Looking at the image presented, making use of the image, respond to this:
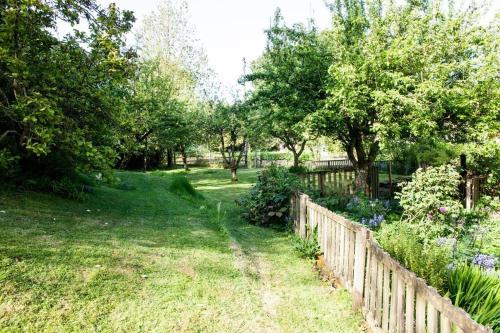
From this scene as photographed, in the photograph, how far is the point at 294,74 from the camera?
9977mm

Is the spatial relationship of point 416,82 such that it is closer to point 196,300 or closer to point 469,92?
point 469,92

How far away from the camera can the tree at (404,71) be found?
8.33 m

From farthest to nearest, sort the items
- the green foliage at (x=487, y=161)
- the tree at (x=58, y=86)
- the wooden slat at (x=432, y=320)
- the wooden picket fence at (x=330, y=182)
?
1. the wooden picket fence at (x=330, y=182)
2. the green foliage at (x=487, y=161)
3. the tree at (x=58, y=86)
4. the wooden slat at (x=432, y=320)

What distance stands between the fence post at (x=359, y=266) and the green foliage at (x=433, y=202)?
8.45 feet

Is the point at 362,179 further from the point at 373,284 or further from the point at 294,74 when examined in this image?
the point at 373,284

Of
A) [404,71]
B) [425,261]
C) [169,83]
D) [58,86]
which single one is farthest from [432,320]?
[169,83]

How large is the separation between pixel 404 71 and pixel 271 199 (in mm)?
5023

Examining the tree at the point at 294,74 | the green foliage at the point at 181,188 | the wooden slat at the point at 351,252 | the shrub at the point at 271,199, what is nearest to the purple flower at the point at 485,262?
the wooden slat at the point at 351,252

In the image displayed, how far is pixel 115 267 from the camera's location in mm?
4391

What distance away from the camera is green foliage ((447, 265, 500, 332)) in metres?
3.03

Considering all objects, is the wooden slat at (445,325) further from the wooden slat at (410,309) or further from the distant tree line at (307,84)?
the distant tree line at (307,84)

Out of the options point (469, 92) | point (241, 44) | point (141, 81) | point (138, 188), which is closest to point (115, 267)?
point (138, 188)

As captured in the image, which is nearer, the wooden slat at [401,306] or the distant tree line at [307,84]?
the wooden slat at [401,306]

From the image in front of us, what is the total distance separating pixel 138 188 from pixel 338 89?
7.03m
